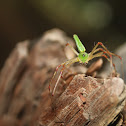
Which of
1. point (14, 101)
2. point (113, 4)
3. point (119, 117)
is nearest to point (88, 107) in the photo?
point (119, 117)

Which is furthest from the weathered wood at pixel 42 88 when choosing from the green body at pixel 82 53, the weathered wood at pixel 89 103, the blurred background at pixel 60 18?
the blurred background at pixel 60 18

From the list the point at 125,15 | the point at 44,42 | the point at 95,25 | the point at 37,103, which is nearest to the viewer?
the point at 37,103

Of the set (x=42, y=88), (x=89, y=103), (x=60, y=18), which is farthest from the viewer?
(x=60, y=18)

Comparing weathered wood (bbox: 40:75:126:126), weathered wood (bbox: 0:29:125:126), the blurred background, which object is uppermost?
the blurred background

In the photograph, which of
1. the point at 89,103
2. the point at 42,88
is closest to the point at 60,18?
the point at 42,88

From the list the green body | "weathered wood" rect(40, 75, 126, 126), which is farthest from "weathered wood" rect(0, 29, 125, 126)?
the green body

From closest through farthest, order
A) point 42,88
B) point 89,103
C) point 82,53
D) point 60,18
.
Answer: point 89,103, point 82,53, point 42,88, point 60,18

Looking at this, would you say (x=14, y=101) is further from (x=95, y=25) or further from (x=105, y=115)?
(x=95, y=25)

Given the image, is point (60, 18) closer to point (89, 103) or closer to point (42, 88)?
point (42, 88)

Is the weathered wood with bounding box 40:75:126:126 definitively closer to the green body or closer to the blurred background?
the green body
